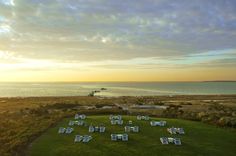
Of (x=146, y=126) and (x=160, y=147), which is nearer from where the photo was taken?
(x=160, y=147)

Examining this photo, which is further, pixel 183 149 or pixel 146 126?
pixel 146 126

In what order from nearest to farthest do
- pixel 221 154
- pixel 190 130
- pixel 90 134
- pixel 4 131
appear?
pixel 221 154 → pixel 90 134 → pixel 190 130 → pixel 4 131

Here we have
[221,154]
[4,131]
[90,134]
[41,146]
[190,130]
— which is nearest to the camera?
[221,154]

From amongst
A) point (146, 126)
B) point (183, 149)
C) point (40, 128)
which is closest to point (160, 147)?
point (183, 149)

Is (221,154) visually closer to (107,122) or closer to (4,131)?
(107,122)

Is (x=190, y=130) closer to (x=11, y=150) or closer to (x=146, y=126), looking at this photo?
(x=146, y=126)

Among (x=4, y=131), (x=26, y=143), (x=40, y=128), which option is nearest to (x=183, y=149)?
(x=26, y=143)
